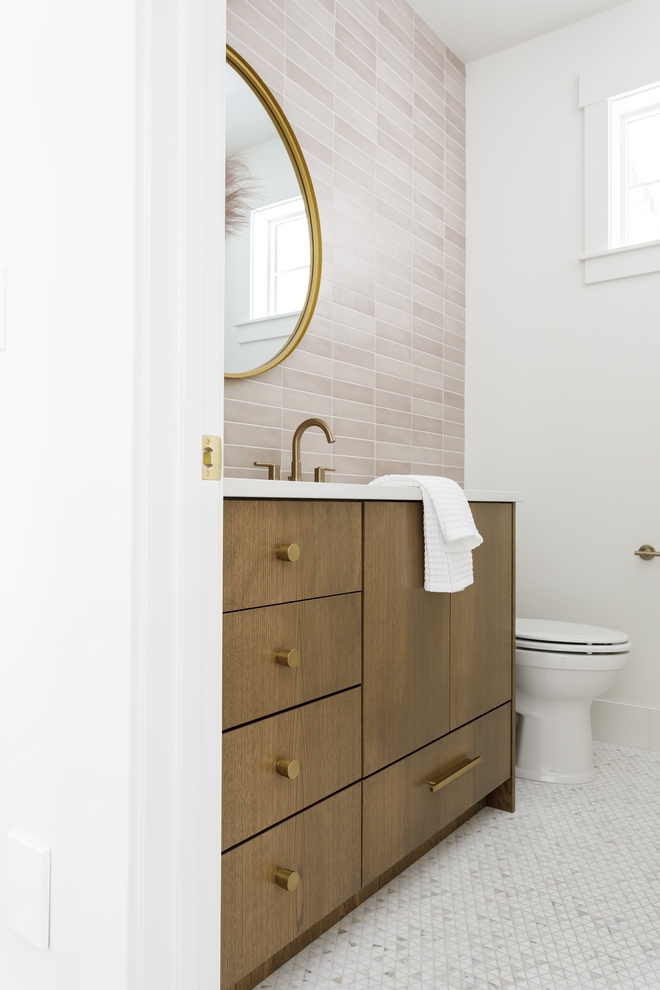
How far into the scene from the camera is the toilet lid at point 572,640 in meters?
2.12

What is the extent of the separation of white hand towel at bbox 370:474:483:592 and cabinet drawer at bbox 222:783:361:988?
46 cm

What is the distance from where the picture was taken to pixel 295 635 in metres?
1.20

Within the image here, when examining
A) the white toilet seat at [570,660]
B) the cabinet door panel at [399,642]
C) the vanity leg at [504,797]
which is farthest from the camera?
the white toilet seat at [570,660]

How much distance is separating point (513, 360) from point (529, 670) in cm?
130

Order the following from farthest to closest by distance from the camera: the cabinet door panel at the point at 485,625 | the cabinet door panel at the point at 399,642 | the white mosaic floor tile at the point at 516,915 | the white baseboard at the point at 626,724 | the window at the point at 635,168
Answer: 1. the window at the point at 635,168
2. the white baseboard at the point at 626,724
3. the cabinet door panel at the point at 485,625
4. the cabinet door panel at the point at 399,642
5. the white mosaic floor tile at the point at 516,915

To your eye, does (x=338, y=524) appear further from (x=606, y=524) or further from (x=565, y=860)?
(x=606, y=524)

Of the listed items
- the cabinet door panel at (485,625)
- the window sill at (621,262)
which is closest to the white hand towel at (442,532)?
the cabinet door panel at (485,625)

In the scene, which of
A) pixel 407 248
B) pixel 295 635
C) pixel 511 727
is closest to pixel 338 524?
pixel 295 635

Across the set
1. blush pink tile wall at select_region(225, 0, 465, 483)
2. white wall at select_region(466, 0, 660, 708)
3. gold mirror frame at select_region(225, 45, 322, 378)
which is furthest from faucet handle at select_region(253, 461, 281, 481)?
white wall at select_region(466, 0, 660, 708)

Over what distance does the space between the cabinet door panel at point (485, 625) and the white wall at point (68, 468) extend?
1038 mm

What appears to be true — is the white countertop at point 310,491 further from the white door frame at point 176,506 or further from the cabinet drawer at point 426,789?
the cabinet drawer at point 426,789

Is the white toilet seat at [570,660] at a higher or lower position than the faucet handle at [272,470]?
lower

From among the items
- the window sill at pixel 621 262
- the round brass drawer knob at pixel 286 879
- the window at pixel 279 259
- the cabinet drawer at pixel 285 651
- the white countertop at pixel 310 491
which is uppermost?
the window sill at pixel 621 262

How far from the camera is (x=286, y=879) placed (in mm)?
1143
